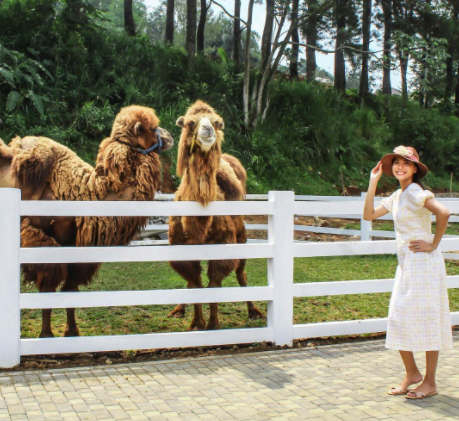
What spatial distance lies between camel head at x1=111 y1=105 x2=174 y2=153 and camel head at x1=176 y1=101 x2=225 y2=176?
0.90ft

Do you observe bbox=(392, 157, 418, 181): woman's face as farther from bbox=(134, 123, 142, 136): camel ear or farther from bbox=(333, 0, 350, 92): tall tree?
bbox=(333, 0, 350, 92): tall tree

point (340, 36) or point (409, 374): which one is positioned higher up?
point (340, 36)

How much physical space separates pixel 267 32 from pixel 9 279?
17993mm

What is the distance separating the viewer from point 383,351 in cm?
605

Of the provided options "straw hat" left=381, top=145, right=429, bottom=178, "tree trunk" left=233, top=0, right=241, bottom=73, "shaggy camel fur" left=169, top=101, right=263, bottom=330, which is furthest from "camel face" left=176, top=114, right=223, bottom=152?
"tree trunk" left=233, top=0, right=241, bottom=73

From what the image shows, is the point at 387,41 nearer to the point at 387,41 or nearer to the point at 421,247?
the point at 387,41

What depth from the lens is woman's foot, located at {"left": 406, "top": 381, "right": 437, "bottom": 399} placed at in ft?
15.4

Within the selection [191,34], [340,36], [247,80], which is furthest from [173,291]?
[340,36]

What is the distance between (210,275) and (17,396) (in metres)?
2.75

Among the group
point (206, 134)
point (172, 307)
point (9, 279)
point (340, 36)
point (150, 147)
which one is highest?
point (340, 36)

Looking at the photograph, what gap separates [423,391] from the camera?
472 centimetres

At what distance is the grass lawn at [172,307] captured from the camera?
7.15 meters

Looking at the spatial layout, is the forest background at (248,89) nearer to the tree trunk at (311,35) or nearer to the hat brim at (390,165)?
the tree trunk at (311,35)

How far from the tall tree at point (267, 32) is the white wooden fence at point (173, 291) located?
1553 centimetres
